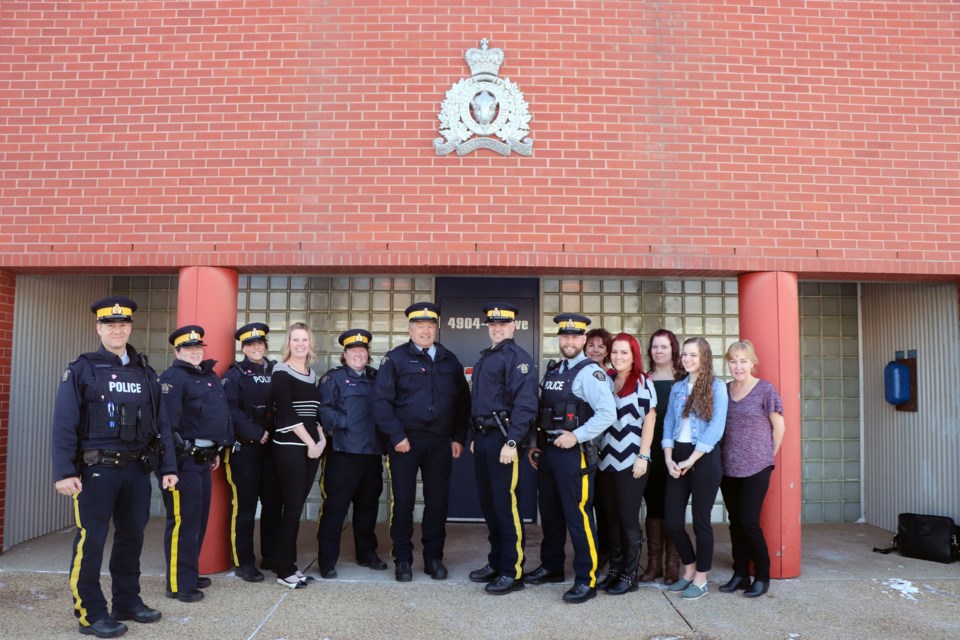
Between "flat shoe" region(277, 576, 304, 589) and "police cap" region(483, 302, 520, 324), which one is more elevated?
"police cap" region(483, 302, 520, 324)

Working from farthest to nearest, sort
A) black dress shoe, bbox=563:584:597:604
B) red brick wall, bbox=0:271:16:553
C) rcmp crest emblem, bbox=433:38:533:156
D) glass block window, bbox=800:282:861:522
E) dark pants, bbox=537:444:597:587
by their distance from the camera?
glass block window, bbox=800:282:861:522 → red brick wall, bbox=0:271:16:553 → rcmp crest emblem, bbox=433:38:533:156 → dark pants, bbox=537:444:597:587 → black dress shoe, bbox=563:584:597:604

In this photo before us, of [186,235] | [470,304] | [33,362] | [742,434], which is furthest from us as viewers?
[470,304]

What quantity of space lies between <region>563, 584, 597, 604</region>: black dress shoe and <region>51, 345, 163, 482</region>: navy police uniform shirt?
292 centimetres

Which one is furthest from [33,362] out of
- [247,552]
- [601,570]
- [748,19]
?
[748,19]

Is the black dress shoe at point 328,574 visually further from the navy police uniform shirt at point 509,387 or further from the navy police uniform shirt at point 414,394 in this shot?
the navy police uniform shirt at point 509,387

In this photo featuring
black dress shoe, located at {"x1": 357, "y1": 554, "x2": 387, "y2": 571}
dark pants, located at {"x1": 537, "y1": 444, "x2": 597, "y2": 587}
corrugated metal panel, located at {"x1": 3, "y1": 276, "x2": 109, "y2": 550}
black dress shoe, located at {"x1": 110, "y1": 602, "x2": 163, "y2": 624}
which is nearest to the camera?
black dress shoe, located at {"x1": 110, "y1": 602, "x2": 163, "y2": 624}

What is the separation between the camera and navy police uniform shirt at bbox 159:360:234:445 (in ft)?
15.1

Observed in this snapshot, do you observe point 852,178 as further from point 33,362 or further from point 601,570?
point 33,362

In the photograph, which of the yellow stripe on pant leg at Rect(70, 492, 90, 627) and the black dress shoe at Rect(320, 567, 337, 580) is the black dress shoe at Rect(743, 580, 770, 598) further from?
the yellow stripe on pant leg at Rect(70, 492, 90, 627)

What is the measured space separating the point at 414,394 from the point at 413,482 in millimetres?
681

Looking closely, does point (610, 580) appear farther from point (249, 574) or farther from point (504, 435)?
point (249, 574)

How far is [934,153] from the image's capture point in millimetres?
5512

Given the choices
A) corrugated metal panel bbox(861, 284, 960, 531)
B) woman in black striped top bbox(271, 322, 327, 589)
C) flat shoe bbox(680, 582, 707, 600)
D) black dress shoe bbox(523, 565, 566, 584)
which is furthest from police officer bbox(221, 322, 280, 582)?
corrugated metal panel bbox(861, 284, 960, 531)

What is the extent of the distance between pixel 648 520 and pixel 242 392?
10.5 ft
